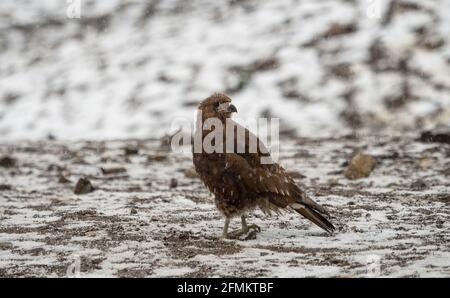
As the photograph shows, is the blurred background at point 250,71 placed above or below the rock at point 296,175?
above

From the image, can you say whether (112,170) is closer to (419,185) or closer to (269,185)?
(419,185)

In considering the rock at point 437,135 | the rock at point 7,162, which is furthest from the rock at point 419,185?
the rock at point 7,162

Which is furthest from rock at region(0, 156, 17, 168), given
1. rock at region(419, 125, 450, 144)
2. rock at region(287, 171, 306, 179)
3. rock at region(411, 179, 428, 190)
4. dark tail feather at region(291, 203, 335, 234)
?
rock at region(419, 125, 450, 144)

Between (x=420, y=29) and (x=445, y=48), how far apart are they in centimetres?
83

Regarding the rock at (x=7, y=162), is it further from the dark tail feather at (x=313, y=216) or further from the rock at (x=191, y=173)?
the dark tail feather at (x=313, y=216)

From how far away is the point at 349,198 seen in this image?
730 cm

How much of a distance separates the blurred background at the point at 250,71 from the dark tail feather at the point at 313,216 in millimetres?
6786

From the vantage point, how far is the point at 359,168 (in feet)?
28.5

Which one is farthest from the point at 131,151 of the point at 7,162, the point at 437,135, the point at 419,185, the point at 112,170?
the point at 419,185

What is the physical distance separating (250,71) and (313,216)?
30.8ft

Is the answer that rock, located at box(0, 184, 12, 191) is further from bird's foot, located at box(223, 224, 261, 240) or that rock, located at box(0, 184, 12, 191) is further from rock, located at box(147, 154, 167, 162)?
bird's foot, located at box(223, 224, 261, 240)

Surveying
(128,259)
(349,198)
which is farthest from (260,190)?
(349,198)

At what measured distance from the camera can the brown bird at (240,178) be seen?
17.5 feet
